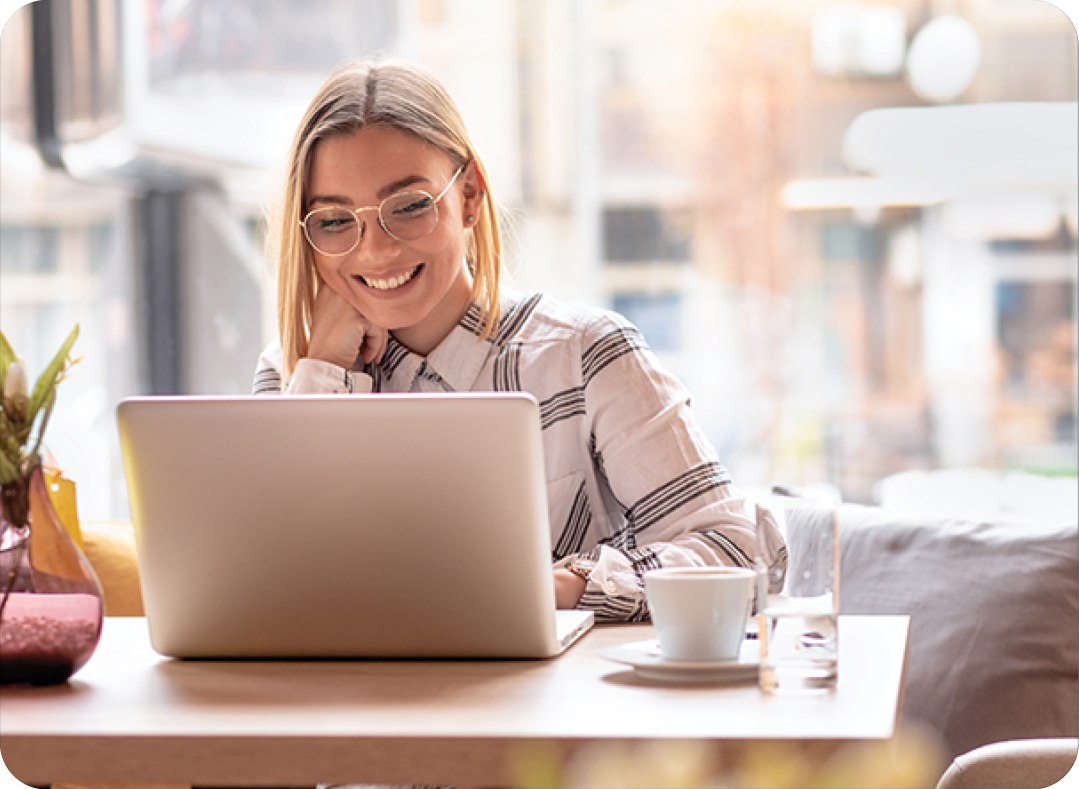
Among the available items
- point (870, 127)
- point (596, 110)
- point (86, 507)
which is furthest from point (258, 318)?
point (870, 127)

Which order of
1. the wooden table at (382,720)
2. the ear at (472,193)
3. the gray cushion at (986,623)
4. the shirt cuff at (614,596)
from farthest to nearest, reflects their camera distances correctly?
the gray cushion at (986,623) < the ear at (472,193) < the shirt cuff at (614,596) < the wooden table at (382,720)

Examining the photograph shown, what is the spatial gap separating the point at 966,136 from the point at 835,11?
1.74 feet

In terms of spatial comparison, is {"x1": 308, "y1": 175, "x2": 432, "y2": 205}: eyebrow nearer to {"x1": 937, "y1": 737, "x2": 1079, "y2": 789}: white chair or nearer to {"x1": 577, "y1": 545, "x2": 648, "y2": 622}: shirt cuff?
{"x1": 577, "y1": 545, "x2": 648, "y2": 622}: shirt cuff

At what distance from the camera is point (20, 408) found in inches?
43.2

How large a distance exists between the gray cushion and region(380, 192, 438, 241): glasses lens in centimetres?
88

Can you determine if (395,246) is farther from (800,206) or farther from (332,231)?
(800,206)

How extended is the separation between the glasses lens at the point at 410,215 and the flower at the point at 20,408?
0.59 metres

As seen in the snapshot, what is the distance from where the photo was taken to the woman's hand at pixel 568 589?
1.36 m

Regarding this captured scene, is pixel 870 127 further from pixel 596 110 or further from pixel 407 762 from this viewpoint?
pixel 407 762

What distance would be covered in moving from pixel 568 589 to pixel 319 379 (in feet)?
1.49

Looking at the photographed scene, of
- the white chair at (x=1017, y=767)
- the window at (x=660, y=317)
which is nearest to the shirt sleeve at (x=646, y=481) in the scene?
the white chair at (x=1017, y=767)

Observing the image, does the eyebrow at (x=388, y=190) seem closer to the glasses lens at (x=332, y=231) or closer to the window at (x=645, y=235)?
the glasses lens at (x=332, y=231)

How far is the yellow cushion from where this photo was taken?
216 centimetres

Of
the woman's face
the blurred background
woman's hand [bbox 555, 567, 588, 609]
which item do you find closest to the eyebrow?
the woman's face
